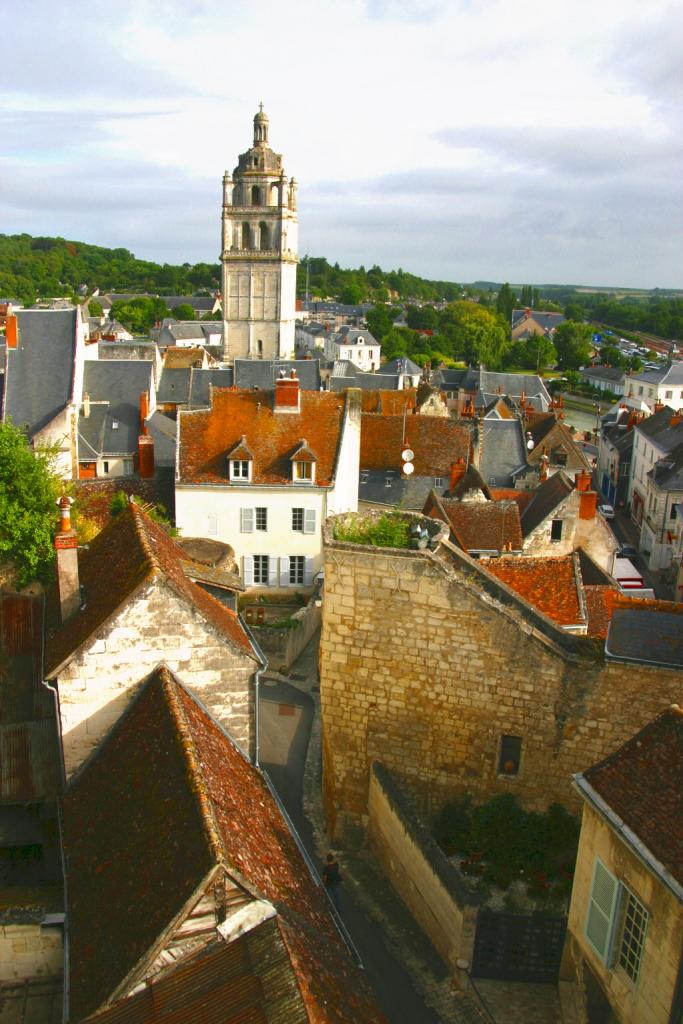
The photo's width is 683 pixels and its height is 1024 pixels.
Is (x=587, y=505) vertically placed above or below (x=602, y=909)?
above

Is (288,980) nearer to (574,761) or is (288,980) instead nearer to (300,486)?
(574,761)

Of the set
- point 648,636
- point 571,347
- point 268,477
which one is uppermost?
point 571,347

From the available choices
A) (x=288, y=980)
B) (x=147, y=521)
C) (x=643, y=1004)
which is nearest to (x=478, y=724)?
(x=643, y=1004)

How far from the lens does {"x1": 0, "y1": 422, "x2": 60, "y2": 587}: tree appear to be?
19359 millimetres

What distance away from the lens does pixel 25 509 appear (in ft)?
65.8

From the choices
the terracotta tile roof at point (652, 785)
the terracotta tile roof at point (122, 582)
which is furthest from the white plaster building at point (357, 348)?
the terracotta tile roof at point (652, 785)

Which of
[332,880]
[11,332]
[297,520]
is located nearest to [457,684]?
[332,880]

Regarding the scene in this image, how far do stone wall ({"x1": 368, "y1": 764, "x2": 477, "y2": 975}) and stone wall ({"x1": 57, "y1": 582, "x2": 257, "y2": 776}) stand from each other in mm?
3856

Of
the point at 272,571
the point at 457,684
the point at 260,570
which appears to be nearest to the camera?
the point at 457,684

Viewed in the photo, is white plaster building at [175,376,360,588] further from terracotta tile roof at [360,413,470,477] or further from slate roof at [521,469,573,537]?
terracotta tile roof at [360,413,470,477]

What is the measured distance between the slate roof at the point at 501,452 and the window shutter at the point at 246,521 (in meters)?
15.1

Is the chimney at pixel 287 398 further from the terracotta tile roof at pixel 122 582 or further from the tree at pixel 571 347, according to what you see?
the tree at pixel 571 347

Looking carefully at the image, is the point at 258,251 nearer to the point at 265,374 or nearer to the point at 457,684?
the point at 265,374

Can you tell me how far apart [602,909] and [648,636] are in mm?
4312
